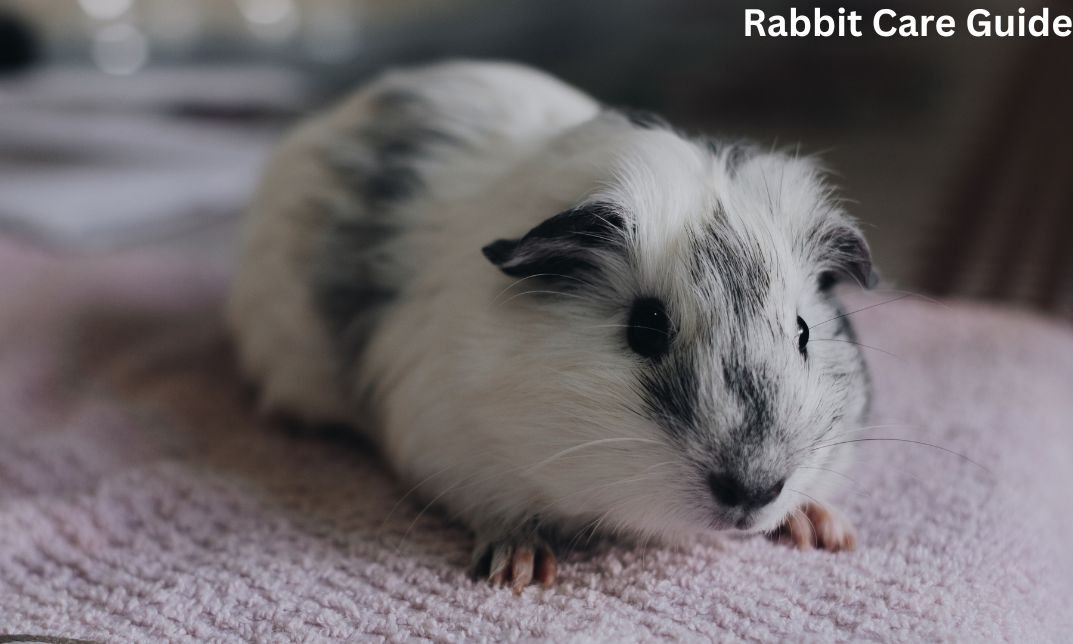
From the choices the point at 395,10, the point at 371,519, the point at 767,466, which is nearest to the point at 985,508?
the point at 767,466

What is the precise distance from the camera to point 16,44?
3752mm

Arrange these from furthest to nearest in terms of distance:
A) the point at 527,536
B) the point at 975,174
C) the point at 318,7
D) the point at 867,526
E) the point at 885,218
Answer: the point at 318,7
the point at 885,218
the point at 975,174
the point at 867,526
the point at 527,536

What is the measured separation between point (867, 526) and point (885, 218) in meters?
2.28

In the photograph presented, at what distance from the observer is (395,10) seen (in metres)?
4.14

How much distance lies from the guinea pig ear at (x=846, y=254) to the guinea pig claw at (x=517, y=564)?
52 cm

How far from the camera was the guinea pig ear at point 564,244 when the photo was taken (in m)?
1.07

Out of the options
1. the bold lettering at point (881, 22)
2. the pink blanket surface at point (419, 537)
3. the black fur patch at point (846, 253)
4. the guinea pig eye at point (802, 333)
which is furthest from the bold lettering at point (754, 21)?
the guinea pig eye at point (802, 333)

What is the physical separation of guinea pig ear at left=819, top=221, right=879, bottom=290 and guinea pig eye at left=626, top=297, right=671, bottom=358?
0.83 ft

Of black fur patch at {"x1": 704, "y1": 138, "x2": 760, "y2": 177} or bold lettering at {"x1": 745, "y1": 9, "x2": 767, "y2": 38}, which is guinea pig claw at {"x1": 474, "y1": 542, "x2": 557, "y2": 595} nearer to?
black fur patch at {"x1": 704, "y1": 138, "x2": 760, "y2": 177}

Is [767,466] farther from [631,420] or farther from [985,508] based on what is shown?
[985,508]

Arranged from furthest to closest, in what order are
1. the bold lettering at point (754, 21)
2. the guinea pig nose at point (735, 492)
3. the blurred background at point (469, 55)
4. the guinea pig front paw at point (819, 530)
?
the blurred background at point (469, 55) → the bold lettering at point (754, 21) → the guinea pig front paw at point (819, 530) → the guinea pig nose at point (735, 492)

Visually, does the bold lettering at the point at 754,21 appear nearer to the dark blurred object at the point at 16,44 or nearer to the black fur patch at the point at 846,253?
the black fur patch at the point at 846,253

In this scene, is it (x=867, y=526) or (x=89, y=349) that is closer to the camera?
(x=867, y=526)

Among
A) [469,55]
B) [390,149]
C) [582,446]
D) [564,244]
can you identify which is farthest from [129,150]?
[582,446]
